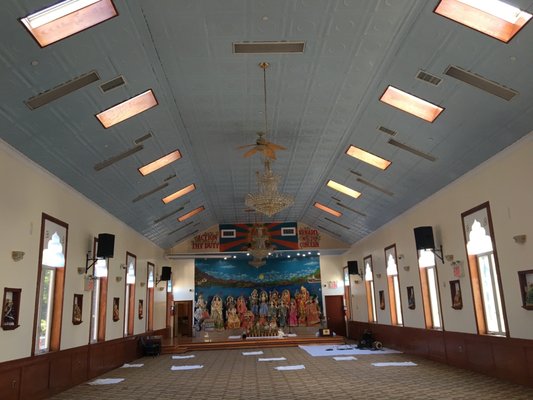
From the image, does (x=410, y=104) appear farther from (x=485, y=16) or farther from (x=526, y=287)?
Result: (x=526, y=287)

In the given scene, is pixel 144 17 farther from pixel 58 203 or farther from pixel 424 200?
pixel 424 200

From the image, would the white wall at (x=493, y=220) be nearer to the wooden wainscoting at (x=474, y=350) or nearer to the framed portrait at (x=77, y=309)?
the wooden wainscoting at (x=474, y=350)

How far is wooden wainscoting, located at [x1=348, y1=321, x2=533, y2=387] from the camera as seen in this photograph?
7.35 meters

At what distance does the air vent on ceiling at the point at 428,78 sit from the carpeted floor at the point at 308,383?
4.68 meters

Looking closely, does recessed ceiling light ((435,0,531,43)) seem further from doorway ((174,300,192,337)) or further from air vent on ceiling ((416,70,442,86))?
doorway ((174,300,192,337))

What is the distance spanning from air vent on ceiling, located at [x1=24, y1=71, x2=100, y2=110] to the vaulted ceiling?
0.34ft

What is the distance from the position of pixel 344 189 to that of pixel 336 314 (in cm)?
966

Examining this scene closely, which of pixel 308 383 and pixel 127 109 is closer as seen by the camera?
pixel 127 109

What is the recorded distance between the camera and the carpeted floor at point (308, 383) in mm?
7258

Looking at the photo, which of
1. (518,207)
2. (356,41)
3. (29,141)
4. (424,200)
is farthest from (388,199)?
(29,141)

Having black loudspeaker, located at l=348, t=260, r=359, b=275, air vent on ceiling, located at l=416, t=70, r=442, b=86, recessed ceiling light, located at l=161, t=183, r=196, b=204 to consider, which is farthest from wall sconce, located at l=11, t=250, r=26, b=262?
black loudspeaker, located at l=348, t=260, r=359, b=275

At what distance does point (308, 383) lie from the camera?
8516 mm

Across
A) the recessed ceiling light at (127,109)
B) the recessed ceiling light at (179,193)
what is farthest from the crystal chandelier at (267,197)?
the recessed ceiling light at (179,193)

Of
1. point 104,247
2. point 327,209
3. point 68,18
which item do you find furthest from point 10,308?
point 327,209
